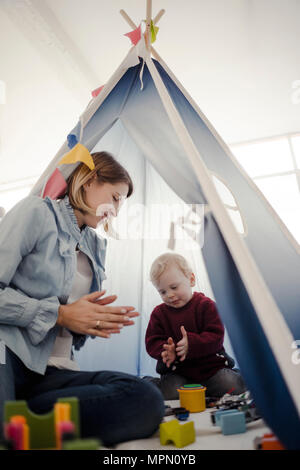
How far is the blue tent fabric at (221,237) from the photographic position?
67cm

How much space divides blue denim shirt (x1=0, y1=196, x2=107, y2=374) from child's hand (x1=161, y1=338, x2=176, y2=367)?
1.19ft

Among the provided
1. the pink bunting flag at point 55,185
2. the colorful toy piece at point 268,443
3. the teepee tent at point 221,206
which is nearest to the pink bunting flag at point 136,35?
the teepee tent at point 221,206

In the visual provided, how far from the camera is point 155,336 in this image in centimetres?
140

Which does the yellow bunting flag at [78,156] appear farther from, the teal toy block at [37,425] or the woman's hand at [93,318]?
the teal toy block at [37,425]

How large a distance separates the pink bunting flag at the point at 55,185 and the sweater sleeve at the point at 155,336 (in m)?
0.66

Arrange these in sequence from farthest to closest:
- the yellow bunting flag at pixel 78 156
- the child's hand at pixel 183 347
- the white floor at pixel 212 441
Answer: the child's hand at pixel 183 347
the yellow bunting flag at pixel 78 156
the white floor at pixel 212 441

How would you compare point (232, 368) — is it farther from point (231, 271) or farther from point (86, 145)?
point (86, 145)

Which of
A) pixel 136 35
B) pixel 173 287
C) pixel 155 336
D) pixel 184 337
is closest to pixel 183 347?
pixel 184 337

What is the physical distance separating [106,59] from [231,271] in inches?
100

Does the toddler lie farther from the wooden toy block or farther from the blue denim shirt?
the wooden toy block

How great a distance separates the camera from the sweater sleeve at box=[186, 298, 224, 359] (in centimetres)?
131

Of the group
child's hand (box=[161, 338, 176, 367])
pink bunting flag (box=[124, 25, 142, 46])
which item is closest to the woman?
child's hand (box=[161, 338, 176, 367])

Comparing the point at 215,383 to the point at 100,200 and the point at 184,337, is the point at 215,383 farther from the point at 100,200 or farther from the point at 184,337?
the point at 100,200

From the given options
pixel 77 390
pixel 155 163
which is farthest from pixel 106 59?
pixel 77 390
